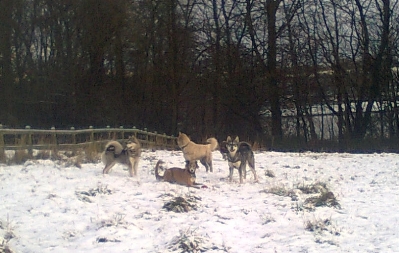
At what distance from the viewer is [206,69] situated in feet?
119

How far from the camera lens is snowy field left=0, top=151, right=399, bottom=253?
6.04m

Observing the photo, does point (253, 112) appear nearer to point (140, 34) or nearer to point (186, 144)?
point (140, 34)

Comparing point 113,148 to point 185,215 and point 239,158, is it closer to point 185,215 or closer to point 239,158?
point 239,158

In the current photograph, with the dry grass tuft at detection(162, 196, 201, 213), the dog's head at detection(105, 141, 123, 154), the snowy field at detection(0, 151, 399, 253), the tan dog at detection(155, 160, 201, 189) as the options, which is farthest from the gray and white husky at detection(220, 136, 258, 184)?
the dry grass tuft at detection(162, 196, 201, 213)

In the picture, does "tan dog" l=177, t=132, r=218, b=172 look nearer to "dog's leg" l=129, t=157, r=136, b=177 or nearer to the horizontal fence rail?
"dog's leg" l=129, t=157, r=136, b=177

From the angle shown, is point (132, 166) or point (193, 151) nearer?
point (132, 166)

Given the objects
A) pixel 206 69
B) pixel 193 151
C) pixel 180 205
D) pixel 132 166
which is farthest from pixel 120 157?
pixel 206 69

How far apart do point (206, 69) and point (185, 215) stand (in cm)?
2958

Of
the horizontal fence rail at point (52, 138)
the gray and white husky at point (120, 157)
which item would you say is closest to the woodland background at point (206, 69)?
the horizontal fence rail at point (52, 138)

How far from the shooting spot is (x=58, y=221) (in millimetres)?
6672

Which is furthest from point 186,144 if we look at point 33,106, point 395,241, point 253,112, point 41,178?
point 253,112

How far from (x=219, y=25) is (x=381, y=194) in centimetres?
2878

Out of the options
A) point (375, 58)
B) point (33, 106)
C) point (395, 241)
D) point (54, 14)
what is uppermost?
point (54, 14)

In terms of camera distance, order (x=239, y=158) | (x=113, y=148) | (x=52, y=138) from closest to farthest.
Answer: (x=113, y=148), (x=239, y=158), (x=52, y=138)
